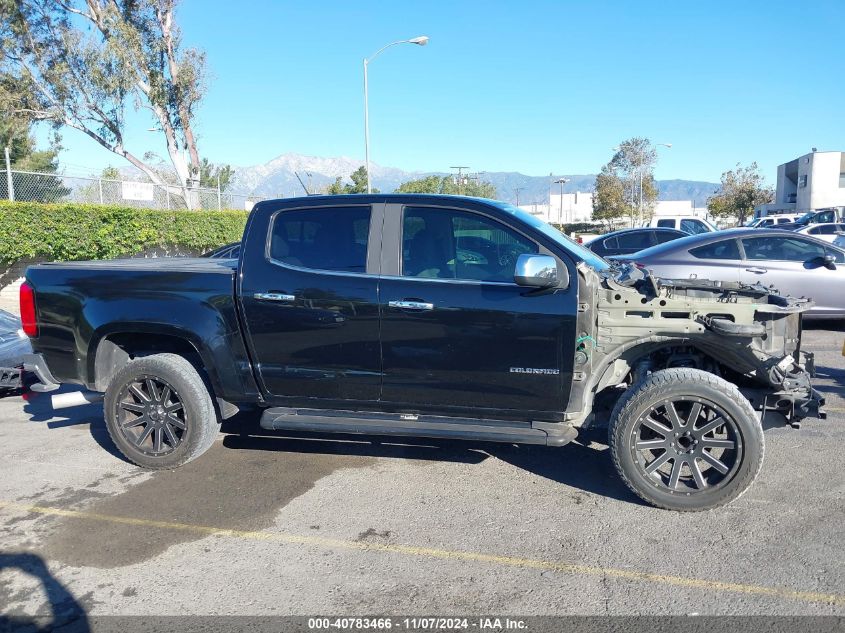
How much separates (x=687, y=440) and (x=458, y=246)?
6.11 feet

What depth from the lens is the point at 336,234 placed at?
463 centimetres

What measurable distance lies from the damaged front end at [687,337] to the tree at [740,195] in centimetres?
5968

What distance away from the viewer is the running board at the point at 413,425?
421 cm

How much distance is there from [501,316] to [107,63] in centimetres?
2825

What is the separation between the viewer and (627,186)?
210 ft

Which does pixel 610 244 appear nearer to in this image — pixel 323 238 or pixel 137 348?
pixel 323 238

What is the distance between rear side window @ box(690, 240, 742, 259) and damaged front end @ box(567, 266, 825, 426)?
4.97 meters

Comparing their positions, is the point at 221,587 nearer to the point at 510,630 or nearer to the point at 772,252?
the point at 510,630

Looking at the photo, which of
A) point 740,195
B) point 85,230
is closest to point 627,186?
point 740,195

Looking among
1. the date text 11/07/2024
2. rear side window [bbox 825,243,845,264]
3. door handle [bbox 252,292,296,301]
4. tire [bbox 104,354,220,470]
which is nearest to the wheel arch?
tire [bbox 104,354,220,470]

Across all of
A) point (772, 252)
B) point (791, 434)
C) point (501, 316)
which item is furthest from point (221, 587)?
point (772, 252)

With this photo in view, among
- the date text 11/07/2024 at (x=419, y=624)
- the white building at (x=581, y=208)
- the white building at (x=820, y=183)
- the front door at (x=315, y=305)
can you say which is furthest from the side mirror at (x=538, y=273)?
the white building at (x=581, y=208)

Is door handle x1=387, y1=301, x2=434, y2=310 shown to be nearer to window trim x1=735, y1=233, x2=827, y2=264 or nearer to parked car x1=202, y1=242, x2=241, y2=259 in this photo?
parked car x1=202, y1=242, x2=241, y2=259

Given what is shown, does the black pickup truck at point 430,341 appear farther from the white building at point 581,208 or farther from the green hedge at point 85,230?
the white building at point 581,208
